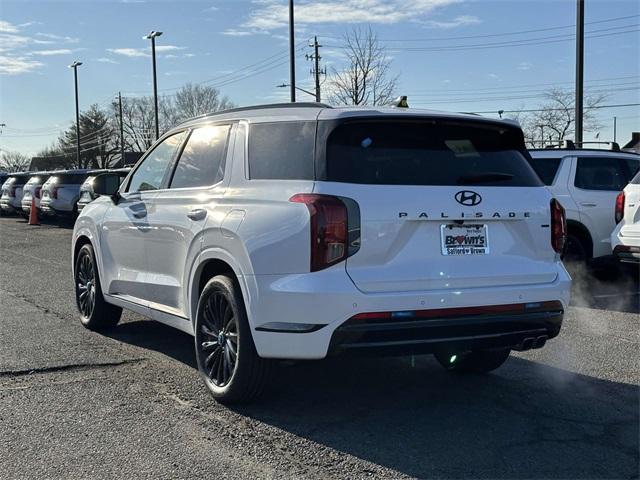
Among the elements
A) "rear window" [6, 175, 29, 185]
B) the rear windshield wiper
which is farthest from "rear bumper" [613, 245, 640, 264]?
"rear window" [6, 175, 29, 185]

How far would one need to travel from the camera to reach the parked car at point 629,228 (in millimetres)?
7969

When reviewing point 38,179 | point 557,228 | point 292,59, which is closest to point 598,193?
point 557,228

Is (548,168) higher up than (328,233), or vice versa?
(548,168)

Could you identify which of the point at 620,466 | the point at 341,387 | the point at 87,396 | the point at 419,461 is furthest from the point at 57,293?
the point at 620,466

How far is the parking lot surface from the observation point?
3.61m

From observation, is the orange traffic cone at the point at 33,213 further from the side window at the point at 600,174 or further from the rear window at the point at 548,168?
the side window at the point at 600,174

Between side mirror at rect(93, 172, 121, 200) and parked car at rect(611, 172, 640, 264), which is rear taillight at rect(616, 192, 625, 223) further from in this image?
side mirror at rect(93, 172, 121, 200)

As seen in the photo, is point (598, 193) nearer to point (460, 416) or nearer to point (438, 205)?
point (460, 416)

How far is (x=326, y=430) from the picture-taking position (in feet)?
13.4

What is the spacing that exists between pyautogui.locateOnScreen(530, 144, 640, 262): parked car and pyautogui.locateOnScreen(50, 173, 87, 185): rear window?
54.3 ft

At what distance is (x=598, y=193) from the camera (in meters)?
9.39

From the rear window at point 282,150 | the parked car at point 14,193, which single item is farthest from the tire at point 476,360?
the parked car at point 14,193

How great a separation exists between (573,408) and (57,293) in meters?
6.69

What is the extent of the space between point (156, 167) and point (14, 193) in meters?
24.1
